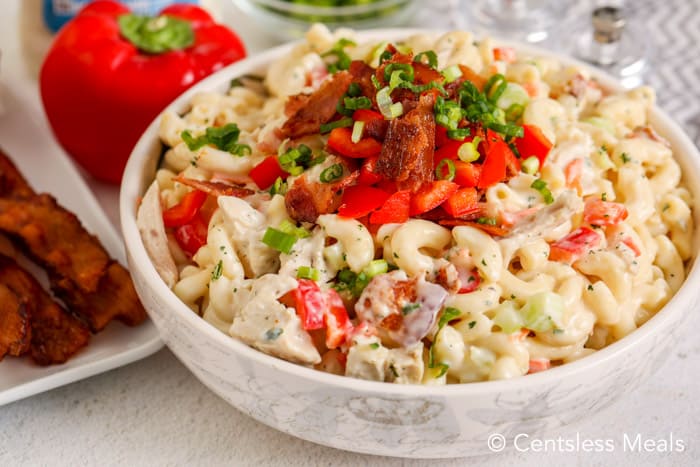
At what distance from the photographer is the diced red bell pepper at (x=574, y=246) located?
2.39m

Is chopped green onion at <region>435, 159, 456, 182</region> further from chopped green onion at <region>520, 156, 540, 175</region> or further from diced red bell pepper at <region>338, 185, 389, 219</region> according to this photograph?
chopped green onion at <region>520, 156, 540, 175</region>

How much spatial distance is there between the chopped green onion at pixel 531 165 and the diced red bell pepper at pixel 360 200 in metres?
0.42

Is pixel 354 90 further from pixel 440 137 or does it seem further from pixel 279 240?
pixel 279 240

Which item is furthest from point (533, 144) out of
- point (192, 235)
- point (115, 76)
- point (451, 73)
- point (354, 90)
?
point (115, 76)

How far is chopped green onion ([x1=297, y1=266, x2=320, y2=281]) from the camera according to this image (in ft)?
7.40

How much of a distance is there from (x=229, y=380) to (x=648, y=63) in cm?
268

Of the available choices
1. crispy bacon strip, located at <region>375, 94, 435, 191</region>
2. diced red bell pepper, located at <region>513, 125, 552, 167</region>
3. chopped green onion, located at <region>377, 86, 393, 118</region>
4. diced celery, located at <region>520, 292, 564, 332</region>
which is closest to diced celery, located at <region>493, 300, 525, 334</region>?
diced celery, located at <region>520, 292, 564, 332</region>

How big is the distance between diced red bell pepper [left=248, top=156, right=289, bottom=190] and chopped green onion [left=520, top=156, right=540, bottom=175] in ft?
2.23

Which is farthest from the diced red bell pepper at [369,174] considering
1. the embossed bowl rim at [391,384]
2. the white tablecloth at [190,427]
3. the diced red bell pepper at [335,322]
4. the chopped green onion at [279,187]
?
the white tablecloth at [190,427]

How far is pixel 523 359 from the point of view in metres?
2.19

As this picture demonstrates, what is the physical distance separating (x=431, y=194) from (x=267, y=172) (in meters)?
0.51

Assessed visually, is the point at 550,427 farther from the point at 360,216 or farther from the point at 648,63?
the point at 648,63

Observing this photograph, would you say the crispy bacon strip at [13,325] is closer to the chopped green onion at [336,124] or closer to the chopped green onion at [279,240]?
the chopped green onion at [279,240]

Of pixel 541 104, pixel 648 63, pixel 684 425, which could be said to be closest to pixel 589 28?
pixel 648 63
